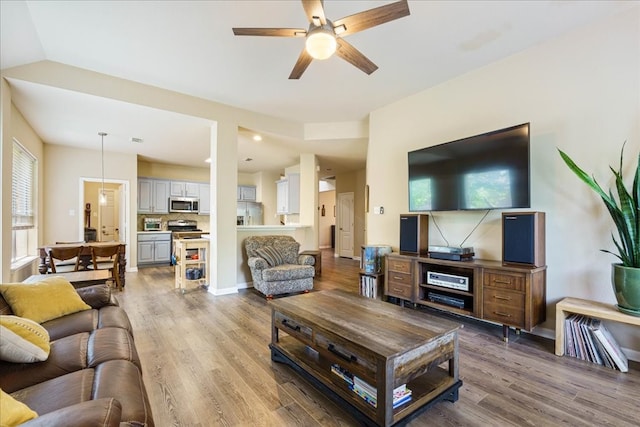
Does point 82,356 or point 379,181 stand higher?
point 379,181

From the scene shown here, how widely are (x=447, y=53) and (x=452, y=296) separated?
105 inches

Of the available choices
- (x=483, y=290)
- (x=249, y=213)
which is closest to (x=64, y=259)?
(x=249, y=213)

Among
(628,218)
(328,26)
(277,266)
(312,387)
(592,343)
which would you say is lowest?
(312,387)

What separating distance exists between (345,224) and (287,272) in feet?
15.6

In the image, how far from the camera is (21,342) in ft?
4.19

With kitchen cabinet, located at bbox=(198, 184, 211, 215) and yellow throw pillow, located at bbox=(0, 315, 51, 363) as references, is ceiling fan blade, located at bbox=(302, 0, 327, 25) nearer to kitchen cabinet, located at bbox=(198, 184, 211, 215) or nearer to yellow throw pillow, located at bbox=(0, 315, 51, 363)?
yellow throw pillow, located at bbox=(0, 315, 51, 363)

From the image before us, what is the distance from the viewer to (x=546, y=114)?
9.22ft

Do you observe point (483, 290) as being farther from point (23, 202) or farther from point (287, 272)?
point (23, 202)

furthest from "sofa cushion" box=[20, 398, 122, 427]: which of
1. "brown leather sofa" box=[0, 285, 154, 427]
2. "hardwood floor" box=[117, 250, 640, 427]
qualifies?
"hardwood floor" box=[117, 250, 640, 427]

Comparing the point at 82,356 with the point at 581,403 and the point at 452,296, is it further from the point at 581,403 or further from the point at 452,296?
the point at 452,296

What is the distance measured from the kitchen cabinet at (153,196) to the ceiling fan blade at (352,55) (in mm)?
6548

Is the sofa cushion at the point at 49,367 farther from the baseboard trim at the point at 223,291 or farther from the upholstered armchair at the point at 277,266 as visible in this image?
the baseboard trim at the point at 223,291

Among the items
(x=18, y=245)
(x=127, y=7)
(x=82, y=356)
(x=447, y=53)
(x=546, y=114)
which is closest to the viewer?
(x=82, y=356)

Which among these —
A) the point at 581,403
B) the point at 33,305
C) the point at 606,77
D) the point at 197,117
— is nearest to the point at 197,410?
the point at 33,305
